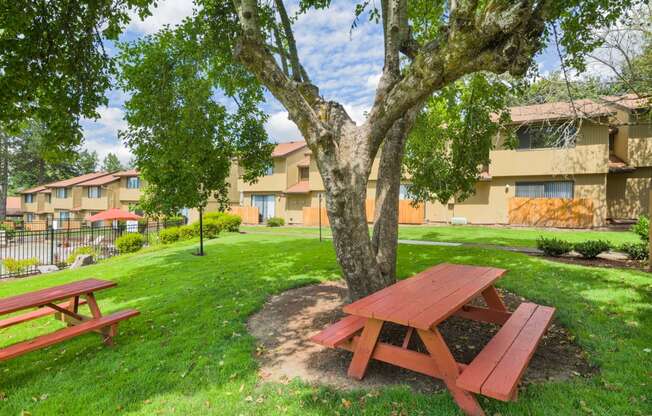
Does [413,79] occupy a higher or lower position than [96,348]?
higher

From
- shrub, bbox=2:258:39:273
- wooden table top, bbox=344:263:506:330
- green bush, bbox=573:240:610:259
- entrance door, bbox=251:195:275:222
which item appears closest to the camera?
wooden table top, bbox=344:263:506:330

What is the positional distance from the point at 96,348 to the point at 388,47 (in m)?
5.81

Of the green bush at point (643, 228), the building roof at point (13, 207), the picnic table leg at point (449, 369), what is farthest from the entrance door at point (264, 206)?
the building roof at point (13, 207)

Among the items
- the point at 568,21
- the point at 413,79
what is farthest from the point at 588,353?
the point at 568,21

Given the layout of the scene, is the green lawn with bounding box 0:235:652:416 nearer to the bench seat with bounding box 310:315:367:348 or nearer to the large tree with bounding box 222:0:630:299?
the bench seat with bounding box 310:315:367:348

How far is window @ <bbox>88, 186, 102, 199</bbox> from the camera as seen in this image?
41.4m

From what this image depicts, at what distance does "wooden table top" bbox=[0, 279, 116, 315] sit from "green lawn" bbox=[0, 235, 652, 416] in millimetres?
779

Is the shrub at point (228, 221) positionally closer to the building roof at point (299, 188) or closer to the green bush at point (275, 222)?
the green bush at point (275, 222)

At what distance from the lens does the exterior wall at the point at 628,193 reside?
790 inches

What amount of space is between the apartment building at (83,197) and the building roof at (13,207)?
7.80m

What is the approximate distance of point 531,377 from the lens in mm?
3516

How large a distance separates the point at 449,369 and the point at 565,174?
2109 centimetres

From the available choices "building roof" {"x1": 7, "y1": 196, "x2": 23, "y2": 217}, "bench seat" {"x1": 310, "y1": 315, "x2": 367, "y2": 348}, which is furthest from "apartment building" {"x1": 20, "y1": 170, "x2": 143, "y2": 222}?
"bench seat" {"x1": 310, "y1": 315, "x2": 367, "y2": 348}

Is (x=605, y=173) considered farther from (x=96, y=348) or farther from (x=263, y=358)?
(x=96, y=348)
